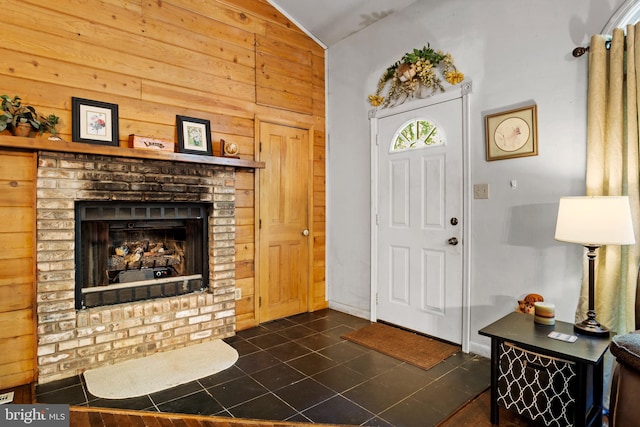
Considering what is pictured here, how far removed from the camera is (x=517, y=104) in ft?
8.68

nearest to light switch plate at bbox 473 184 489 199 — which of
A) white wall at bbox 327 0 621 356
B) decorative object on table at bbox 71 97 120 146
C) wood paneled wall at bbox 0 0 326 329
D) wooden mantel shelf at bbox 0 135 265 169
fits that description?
white wall at bbox 327 0 621 356

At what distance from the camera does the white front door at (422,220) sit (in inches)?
119

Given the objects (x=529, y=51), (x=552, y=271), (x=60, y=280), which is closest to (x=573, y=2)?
(x=529, y=51)

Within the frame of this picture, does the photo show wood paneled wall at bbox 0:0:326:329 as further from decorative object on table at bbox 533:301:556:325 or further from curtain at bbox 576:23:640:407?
curtain at bbox 576:23:640:407

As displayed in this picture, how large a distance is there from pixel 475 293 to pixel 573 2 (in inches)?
83.6

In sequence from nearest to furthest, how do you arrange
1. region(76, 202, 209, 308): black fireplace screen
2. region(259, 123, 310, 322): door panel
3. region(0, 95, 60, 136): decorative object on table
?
region(0, 95, 60, 136): decorative object on table → region(76, 202, 209, 308): black fireplace screen → region(259, 123, 310, 322): door panel

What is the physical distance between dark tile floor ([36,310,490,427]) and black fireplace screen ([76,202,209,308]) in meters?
0.67

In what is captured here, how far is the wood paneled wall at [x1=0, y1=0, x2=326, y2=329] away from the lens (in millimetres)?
2518

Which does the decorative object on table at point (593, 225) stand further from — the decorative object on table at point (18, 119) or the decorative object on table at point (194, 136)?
the decorative object on table at point (18, 119)

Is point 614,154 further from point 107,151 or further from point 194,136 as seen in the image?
point 107,151

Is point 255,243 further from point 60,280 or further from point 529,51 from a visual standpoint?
point 529,51

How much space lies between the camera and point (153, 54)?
2.98m

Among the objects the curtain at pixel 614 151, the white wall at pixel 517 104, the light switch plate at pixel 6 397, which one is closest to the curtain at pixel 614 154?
the curtain at pixel 614 151

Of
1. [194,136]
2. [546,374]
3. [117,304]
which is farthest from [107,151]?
[546,374]
